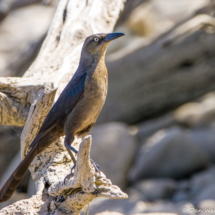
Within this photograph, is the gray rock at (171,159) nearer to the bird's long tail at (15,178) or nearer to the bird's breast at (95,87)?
the bird's breast at (95,87)

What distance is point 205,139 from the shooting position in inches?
313

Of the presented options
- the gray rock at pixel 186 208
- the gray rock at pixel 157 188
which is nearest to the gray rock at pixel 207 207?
the gray rock at pixel 186 208

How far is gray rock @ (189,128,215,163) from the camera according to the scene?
7742 mm

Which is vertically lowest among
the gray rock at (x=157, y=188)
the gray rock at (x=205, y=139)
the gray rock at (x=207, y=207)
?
the gray rock at (x=207, y=207)

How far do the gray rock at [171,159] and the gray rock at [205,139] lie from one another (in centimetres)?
35

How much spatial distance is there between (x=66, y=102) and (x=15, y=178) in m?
0.86

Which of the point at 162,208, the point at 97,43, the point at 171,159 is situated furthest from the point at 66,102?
the point at 171,159

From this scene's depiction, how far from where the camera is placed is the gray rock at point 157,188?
6.86 meters

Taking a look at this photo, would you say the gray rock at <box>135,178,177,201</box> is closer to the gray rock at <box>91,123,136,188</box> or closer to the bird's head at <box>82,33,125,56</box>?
the gray rock at <box>91,123,136,188</box>

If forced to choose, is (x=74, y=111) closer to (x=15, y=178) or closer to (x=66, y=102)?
(x=66, y=102)

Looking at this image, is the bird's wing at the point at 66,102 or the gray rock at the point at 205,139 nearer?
the bird's wing at the point at 66,102

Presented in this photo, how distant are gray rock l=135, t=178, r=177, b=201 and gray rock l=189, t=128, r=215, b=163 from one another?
1.20 meters

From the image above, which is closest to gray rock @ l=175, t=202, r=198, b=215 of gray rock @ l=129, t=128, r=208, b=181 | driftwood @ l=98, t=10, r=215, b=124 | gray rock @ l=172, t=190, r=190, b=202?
gray rock @ l=172, t=190, r=190, b=202

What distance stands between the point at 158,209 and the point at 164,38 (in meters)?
3.92
